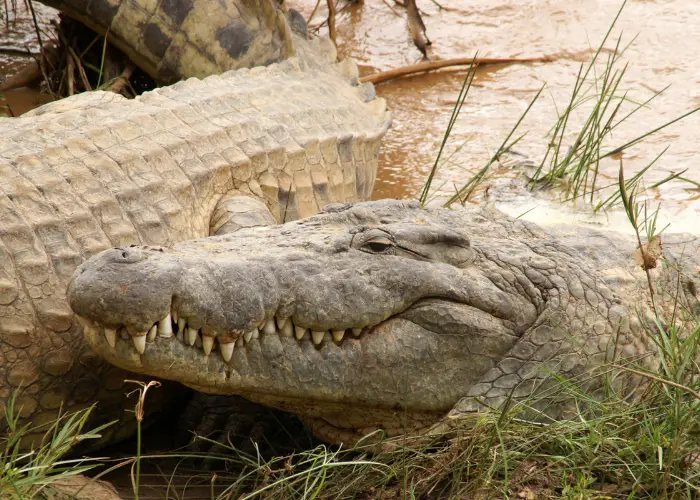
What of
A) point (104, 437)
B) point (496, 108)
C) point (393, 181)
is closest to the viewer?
point (104, 437)

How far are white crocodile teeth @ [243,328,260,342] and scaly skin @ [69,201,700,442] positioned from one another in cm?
2

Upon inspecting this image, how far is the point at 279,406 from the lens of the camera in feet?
10.1

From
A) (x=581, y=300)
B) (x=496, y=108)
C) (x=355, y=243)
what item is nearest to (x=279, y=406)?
(x=355, y=243)

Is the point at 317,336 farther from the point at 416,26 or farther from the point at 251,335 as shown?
the point at 416,26

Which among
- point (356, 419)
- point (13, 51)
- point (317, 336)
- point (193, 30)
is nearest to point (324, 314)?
point (317, 336)

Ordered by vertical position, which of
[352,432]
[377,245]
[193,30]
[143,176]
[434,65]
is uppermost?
[193,30]

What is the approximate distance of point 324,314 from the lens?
286cm

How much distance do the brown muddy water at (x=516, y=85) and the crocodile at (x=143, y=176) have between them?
69cm

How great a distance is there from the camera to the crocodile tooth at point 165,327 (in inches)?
105

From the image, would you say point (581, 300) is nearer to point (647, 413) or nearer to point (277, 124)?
point (647, 413)

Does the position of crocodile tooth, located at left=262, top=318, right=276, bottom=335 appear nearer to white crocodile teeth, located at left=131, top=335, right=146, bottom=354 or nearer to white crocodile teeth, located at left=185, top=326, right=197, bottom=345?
white crocodile teeth, located at left=185, top=326, right=197, bottom=345

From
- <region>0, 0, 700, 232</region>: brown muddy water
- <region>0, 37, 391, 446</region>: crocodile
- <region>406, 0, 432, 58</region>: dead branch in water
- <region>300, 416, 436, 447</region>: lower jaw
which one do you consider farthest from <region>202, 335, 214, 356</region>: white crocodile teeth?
<region>406, 0, 432, 58</region>: dead branch in water

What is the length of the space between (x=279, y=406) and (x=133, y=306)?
746 mm

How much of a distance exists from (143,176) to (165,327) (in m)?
1.48
